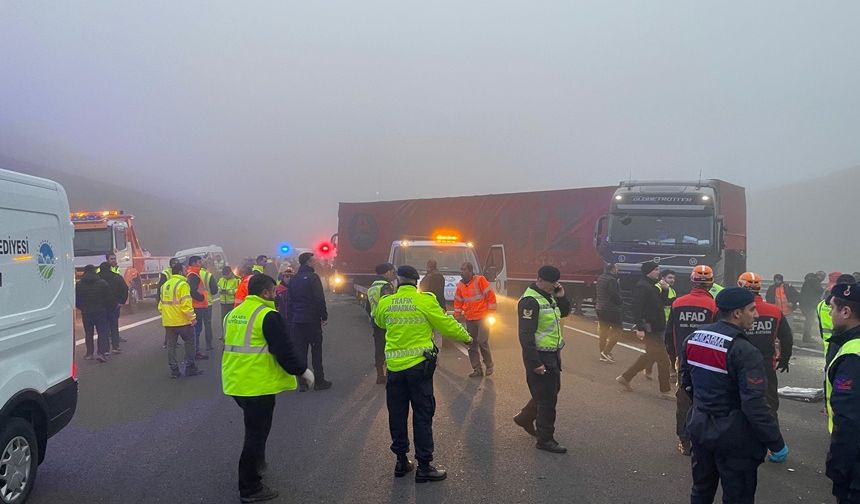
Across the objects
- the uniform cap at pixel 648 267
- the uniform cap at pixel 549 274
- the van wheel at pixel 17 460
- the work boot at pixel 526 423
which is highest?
the uniform cap at pixel 549 274

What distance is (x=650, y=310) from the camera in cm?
784

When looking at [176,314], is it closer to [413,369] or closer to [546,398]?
[413,369]

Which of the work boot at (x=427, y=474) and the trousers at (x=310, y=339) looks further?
the trousers at (x=310, y=339)

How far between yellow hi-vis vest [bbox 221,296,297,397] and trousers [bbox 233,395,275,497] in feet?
0.30

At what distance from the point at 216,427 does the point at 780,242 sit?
90.3 meters

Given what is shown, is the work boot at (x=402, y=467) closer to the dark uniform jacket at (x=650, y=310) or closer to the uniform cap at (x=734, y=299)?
the uniform cap at (x=734, y=299)

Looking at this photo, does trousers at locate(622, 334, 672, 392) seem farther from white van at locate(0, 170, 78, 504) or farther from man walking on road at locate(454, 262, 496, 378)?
white van at locate(0, 170, 78, 504)

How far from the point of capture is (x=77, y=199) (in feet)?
237

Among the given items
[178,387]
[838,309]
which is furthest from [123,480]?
[838,309]

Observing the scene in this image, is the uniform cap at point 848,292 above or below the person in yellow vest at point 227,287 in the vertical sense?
above

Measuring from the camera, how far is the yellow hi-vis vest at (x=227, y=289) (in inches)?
470

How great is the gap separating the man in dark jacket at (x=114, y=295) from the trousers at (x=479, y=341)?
666 centimetres

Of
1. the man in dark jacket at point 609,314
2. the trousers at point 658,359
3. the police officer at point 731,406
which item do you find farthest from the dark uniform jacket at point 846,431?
the man in dark jacket at point 609,314

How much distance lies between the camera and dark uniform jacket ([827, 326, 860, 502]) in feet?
9.47
